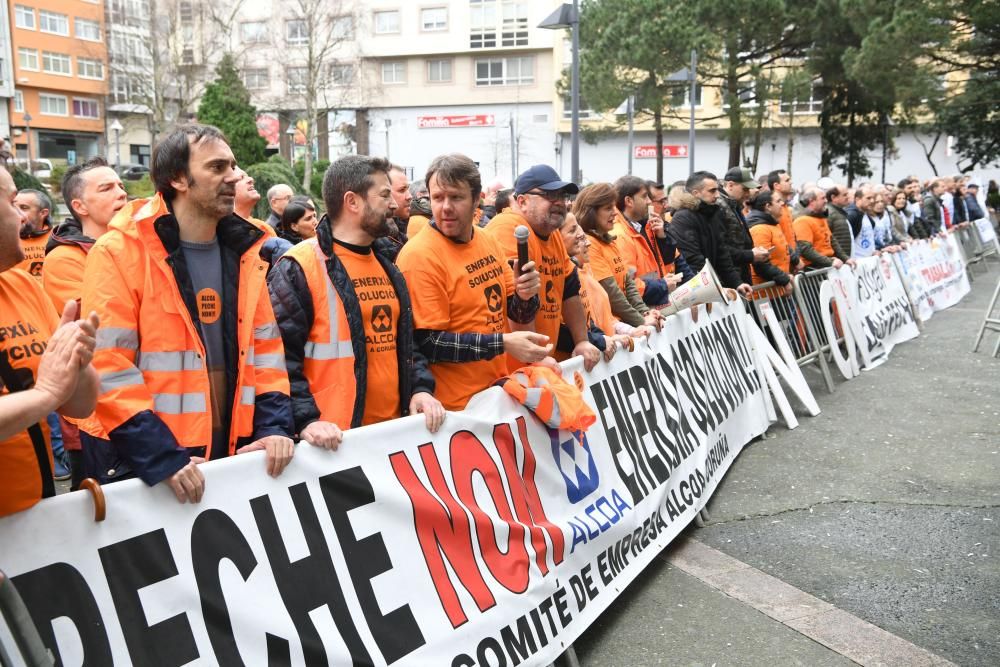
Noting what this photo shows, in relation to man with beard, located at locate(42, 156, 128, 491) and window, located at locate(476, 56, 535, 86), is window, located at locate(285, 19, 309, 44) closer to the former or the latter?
window, located at locate(476, 56, 535, 86)

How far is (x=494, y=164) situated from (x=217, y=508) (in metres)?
65.1

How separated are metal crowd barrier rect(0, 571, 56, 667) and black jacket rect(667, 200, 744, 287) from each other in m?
7.12


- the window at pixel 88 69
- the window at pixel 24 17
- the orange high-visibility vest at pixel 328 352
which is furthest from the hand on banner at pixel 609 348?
the window at pixel 88 69

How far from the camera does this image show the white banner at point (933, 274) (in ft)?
47.2

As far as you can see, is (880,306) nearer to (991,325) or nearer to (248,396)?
(991,325)

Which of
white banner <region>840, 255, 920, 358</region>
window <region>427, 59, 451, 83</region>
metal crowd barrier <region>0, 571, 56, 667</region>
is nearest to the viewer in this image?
metal crowd barrier <region>0, 571, 56, 667</region>

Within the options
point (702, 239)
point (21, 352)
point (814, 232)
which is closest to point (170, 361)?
point (21, 352)

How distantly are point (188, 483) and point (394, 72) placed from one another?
71.1 metres

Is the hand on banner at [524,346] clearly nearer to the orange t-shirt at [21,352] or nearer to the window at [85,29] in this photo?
the orange t-shirt at [21,352]

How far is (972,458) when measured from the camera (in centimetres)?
702

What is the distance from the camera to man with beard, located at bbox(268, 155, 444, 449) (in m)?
3.67

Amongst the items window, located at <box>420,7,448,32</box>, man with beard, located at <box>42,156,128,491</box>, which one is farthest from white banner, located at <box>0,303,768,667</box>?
window, located at <box>420,7,448,32</box>

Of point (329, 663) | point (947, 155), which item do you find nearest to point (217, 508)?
point (329, 663)

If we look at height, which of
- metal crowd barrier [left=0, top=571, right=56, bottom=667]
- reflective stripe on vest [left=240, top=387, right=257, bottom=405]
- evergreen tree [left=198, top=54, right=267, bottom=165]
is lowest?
metal crowd barrier [left=0, top=571, right=56, bottom=667]
